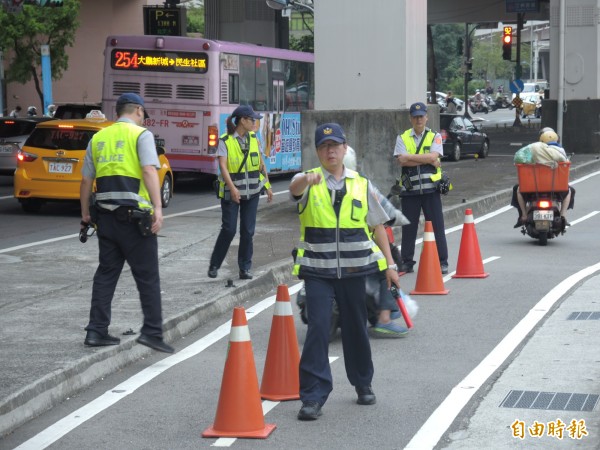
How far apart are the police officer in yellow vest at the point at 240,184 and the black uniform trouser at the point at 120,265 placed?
130 inches

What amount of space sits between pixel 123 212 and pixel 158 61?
17.6 metres

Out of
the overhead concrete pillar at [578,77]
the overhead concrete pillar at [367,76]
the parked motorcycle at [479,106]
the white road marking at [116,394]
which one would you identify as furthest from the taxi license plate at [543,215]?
the parked motorcycle at [479,106]

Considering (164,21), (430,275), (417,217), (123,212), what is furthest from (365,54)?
(164,21)

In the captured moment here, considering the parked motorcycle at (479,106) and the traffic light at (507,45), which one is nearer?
the traffic light at (507,45)

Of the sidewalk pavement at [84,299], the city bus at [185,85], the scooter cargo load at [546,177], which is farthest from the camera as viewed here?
the city bus at [185,85]

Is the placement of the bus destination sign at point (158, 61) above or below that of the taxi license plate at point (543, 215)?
above

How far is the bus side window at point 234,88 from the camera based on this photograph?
86.2ft

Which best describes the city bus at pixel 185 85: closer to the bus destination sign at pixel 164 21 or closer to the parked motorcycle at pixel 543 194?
the bus destination sign at pixel 164 21

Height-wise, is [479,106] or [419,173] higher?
[479,106]

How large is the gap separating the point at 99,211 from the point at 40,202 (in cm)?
1273

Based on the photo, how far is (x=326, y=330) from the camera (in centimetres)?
745

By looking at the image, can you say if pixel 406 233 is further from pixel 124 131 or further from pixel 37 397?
pixel 37 397

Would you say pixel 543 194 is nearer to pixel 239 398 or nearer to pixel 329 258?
pixel 329 258

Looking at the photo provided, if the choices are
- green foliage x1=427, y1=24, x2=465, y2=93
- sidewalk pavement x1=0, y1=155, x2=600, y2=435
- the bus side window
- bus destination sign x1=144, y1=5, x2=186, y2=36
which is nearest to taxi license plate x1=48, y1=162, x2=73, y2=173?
sidewalk pavement x1=0, y1=155, x2=600, y2=435
